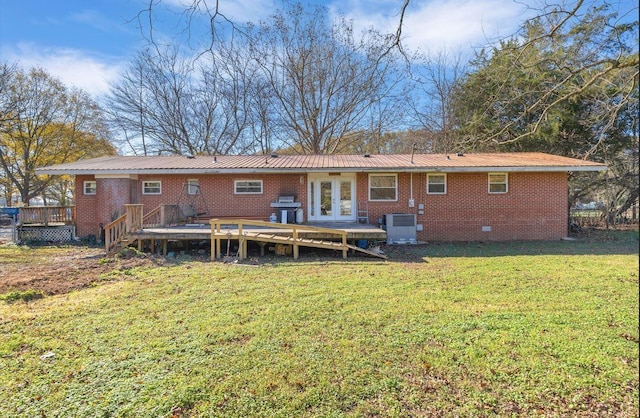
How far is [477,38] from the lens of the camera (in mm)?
4387

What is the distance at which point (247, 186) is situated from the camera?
12.6 m

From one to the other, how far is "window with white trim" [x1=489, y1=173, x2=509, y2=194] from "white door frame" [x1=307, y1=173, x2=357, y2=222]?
4952mm

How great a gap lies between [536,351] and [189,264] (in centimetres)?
719

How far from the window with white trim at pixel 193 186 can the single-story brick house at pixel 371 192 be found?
0.12ft

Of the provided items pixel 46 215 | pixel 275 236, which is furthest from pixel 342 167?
pixel 46 215

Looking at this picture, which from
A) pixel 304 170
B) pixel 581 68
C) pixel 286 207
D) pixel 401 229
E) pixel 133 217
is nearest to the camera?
pixel 581 68

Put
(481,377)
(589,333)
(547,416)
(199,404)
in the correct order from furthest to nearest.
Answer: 1. (589,333)
2. (481,377)
3. (199,404)
4. (547,416)

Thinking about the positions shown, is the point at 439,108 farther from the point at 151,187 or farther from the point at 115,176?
the point at 115,176

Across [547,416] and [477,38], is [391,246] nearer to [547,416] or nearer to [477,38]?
[477,38]

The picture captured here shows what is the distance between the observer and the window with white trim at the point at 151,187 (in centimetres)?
1273

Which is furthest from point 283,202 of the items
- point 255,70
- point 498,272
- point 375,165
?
point 255,70

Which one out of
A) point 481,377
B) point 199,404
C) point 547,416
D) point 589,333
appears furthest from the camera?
point 589,333

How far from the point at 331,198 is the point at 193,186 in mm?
5185

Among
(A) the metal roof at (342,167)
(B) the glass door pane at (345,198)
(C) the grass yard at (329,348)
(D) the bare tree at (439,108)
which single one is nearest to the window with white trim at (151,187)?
A: (A) the metal roof at (342,167)
